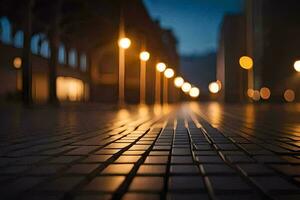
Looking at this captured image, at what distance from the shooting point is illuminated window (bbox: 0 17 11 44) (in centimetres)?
3275

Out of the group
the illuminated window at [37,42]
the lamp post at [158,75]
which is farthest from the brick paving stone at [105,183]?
the illuminated window at [37,42]

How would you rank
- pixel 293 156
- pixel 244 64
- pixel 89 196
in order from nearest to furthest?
pixel 89 196 → pixel 293 156 → pixel 244 64

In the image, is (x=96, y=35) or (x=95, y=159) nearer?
(x=95, y=159)

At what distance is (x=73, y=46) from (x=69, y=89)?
4.95 metres

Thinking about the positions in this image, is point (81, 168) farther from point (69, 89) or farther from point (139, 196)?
point (69, 89)

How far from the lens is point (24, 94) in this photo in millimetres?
17906

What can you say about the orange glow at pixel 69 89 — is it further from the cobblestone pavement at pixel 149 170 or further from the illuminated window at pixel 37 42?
the cobblestone pavement at pixel 149 170

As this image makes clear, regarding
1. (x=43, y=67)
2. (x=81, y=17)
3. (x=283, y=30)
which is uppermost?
(x=283, y=30)

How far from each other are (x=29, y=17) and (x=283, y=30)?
44746 millimetres

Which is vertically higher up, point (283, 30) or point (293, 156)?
point (283, 30)

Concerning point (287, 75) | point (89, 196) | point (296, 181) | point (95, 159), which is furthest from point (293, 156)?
point (287, 75)

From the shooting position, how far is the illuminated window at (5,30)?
32750 mm

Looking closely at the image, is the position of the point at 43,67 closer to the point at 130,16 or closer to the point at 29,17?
the point at 130,16

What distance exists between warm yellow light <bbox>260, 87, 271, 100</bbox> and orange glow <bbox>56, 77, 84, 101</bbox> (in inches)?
966
